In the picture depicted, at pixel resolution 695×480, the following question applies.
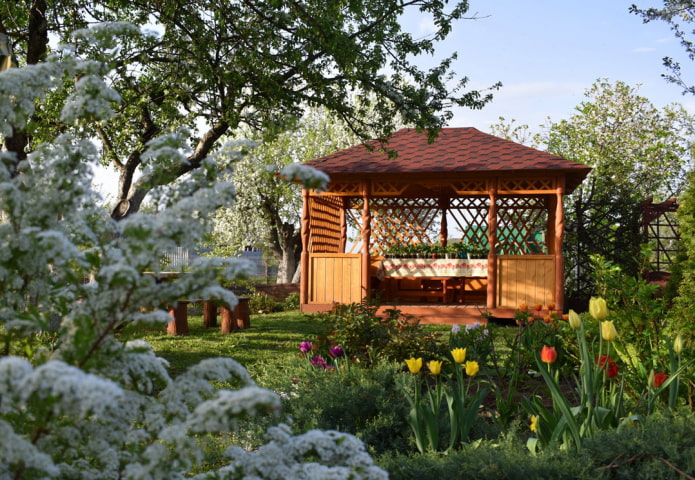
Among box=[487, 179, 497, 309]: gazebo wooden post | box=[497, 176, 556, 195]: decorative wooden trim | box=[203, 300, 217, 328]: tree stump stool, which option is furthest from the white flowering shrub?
box=[497, 176, 556, 195]: decorative wooden trim

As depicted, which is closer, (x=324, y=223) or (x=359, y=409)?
(x=359, y=409)

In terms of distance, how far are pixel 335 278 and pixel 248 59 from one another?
194 inches

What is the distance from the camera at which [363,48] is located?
7.98 metres

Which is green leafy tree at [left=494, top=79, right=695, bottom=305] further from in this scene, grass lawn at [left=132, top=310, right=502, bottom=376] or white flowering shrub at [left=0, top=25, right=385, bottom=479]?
white flowering shrub at [left=0, top=25, right=385, bottom=479]

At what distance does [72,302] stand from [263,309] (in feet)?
36.5

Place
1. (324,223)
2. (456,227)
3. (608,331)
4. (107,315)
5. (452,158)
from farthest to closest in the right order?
1. (456,227)
2. (324,223)
3. (452,158)
4. (608,331)
5. (107,315)

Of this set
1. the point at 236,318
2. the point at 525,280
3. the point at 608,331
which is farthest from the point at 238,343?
the point at 608,331

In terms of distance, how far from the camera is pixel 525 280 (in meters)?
10.6

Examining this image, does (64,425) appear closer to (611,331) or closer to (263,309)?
(611,331)

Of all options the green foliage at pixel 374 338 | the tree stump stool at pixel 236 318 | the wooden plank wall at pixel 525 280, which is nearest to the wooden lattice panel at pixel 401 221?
the wooden plank wall at pixel 525 280

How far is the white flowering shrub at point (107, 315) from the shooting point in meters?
1.30

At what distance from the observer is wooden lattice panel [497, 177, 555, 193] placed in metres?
10.7

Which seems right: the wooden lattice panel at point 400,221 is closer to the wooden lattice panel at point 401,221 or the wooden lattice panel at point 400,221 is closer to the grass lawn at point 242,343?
the wooden lattice panel at point 401,221

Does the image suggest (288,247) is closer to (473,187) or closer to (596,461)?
(473,187)
